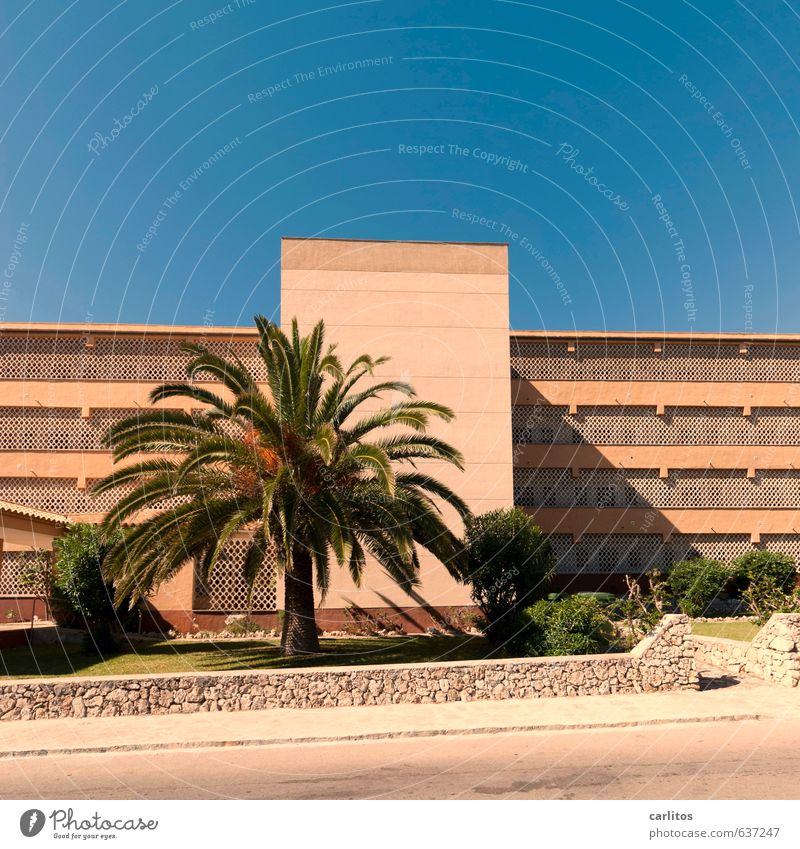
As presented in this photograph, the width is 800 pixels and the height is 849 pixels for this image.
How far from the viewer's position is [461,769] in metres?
7.77

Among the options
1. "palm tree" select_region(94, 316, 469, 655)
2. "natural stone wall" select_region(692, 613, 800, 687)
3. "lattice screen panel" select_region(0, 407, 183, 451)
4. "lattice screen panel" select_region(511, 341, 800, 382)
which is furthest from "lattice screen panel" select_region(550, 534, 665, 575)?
"lattice screen panel" select_region(0, 407, 183, 451)

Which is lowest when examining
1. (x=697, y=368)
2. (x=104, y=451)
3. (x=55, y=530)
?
(x=55, y=530)

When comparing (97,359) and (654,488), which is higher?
(97,359)

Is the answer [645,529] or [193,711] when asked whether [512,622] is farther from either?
[645,529]

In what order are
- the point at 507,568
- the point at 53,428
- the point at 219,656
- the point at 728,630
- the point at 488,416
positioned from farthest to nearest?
the point at 53,428 < the point at 488,416 < the point at 728,630 < the point at 507,568 < the point at 219,656

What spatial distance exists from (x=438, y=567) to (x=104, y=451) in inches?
466

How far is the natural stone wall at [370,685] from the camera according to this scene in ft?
35.1

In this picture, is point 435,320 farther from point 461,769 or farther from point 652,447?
point 461,769

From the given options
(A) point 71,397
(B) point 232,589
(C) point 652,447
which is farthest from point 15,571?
(C) point 652,447

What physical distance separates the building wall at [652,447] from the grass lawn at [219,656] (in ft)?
28.8

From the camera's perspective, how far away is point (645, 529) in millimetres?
25438

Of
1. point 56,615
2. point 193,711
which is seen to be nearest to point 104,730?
point 193,711

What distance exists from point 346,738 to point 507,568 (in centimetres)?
799

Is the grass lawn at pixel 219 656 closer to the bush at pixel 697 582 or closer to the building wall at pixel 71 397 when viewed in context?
the building wall at pixel 71 397
